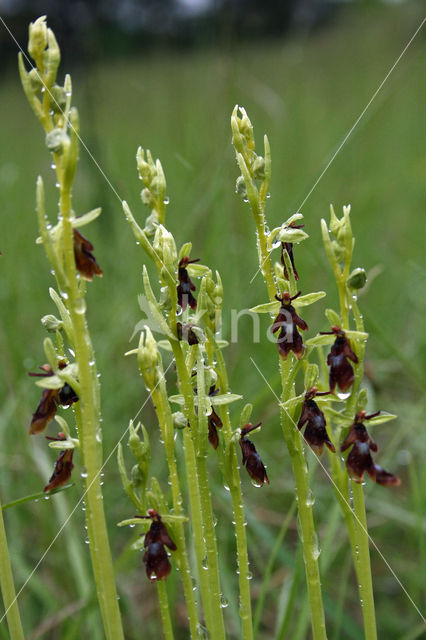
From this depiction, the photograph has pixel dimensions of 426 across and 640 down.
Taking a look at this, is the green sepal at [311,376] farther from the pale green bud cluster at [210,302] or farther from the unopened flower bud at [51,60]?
the unopened flower bud at [51,60]

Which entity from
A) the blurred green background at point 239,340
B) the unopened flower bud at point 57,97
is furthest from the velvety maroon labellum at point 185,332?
the blurred green background at point 239,340

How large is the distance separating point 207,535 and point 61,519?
105cm

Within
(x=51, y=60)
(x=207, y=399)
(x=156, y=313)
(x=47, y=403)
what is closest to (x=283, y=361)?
(x=207, y=399)

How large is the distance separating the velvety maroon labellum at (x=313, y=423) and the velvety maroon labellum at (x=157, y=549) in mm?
339

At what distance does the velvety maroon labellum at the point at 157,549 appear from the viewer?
4.09 ft

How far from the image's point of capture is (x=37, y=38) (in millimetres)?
1075

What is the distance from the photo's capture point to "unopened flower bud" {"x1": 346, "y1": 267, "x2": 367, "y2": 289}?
1.18 meters

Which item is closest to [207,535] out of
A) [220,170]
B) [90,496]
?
[90,496]

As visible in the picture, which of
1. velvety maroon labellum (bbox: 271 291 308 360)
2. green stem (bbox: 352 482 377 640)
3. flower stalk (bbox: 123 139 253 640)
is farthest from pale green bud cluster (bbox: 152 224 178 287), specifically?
green stem (bbox: 352 482 377 640)

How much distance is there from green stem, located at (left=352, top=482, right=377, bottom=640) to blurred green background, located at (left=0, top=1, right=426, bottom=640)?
0.20m

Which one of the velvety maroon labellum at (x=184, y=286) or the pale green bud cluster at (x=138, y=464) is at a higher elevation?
the velvety maroon labellum at (x=184, y=286)

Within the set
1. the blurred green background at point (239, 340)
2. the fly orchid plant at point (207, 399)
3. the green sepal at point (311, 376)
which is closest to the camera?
the fly orchid plant at point (207, 399)

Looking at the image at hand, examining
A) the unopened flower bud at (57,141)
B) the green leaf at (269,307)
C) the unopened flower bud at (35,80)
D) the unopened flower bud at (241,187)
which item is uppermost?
the unopened flower bud at (35,80)

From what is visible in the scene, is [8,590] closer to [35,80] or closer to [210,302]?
[210,302]
